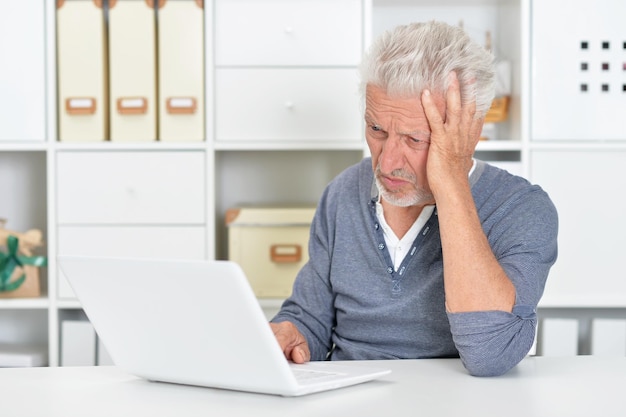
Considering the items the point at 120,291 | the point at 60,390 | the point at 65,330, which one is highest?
the point at 120,291

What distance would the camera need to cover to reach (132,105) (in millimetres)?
2268

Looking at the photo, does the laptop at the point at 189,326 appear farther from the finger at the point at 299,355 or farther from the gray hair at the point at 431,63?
the gray hair at the point at 431,63

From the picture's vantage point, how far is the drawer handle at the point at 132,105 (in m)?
2.27

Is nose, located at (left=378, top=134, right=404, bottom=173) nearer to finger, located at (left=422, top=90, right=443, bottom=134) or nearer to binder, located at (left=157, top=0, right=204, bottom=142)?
finger, located at (left=422, top=90, right=443, bottom=134)

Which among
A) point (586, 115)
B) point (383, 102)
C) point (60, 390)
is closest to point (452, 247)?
point (383, 102)

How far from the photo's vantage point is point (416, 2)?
2512mm

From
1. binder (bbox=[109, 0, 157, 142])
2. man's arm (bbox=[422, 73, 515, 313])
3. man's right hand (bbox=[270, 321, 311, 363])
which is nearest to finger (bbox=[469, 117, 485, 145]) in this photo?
man's arm (bbox=[422, 73, 515, 313])

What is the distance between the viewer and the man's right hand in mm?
1325

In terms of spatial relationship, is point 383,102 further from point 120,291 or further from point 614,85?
point 614,85

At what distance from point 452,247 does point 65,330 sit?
55.5 inches

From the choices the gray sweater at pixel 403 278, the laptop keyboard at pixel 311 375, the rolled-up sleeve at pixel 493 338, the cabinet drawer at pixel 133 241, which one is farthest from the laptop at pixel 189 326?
the cabinet drawer at pixel 133 241

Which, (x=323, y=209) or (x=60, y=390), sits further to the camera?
(x=323, y=209)

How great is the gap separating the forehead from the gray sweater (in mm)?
175

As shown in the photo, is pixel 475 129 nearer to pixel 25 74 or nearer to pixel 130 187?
pixel 130 187
